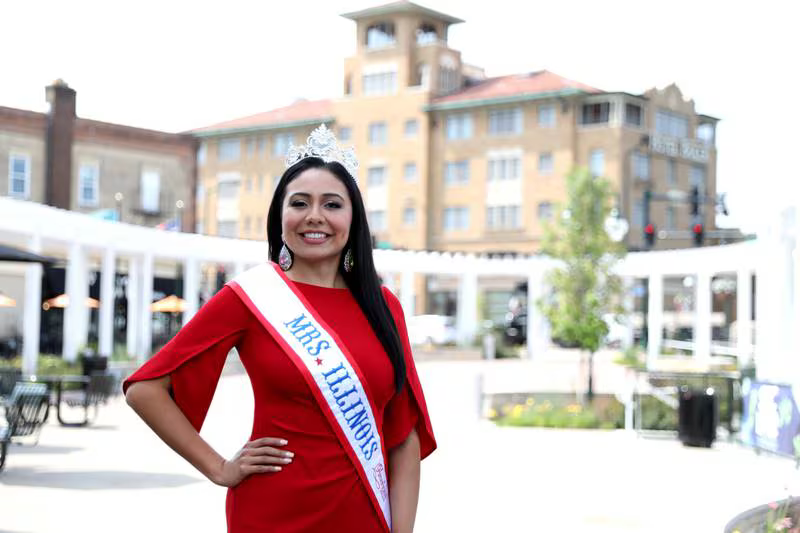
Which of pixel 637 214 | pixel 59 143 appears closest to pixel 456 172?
pixel 637 214

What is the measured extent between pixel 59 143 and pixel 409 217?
26.3m

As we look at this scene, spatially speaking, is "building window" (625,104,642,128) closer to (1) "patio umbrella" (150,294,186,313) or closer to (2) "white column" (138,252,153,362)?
(1) "patio umbrella" (150,294,186,313)

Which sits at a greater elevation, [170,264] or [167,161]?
[167,161]

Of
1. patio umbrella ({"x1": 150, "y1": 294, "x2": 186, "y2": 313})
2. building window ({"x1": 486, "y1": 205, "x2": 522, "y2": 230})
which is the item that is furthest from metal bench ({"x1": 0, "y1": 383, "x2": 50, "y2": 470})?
building window ({"x1": 486, "y1": 205, "x2": 522, "y2": 230})

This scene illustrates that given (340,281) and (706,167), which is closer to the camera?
(340,281)

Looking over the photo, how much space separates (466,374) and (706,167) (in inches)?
1337

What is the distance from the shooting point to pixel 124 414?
18734 mm

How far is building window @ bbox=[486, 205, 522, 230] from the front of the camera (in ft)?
199

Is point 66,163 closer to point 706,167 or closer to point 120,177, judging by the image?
point 120,177

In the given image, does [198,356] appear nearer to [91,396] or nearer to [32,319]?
[91,396]

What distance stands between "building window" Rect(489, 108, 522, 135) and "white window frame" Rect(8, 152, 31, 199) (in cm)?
2780

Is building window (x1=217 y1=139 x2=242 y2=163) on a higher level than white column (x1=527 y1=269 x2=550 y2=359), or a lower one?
higher

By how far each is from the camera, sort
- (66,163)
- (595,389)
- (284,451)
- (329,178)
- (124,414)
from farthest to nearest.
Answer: (66,163) < (595,389) < (124,414) < (329,178) < (284,451)

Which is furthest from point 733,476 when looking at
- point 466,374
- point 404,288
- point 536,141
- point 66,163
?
point 536,141
